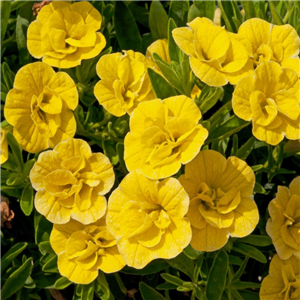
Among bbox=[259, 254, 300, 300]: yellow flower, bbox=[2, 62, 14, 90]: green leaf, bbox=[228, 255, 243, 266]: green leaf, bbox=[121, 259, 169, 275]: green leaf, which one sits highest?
bbox=[2, 62, 14, 90]: green leaf

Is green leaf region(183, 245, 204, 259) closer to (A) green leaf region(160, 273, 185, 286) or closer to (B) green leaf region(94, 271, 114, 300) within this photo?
(A) green leaf region(160, 273, 185, 286)

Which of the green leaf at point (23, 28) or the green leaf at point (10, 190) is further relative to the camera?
the green leaf at point (23, 28)

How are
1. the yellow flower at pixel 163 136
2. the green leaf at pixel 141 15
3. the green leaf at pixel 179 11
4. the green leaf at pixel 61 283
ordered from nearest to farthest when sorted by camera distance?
the yellow flower at pixel 163 136
the green leaf at pixel 61 283
the green leaf at pixel 179 11
the green leaf at pixel 141 15

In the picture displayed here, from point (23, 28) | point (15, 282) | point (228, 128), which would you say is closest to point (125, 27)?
point (23, 28)

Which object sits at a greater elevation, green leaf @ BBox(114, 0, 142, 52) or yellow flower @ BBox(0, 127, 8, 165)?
yellow flower @ BBox(0, 127, 8, 165)

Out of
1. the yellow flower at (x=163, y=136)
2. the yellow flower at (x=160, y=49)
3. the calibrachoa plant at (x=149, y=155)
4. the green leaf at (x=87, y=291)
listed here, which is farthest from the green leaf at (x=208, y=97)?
the green leaf at (x=87, y=291)

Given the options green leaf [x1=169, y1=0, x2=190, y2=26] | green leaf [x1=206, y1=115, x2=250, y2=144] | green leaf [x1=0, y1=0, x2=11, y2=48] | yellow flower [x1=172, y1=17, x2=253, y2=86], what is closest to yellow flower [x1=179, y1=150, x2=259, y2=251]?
green leaf [x1=206, y1=115, x2=250, y2=144]

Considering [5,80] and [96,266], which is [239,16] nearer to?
[5,80]

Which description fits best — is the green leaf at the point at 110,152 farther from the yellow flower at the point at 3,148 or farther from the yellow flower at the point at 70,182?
the yellow flower at the point at 3,148
